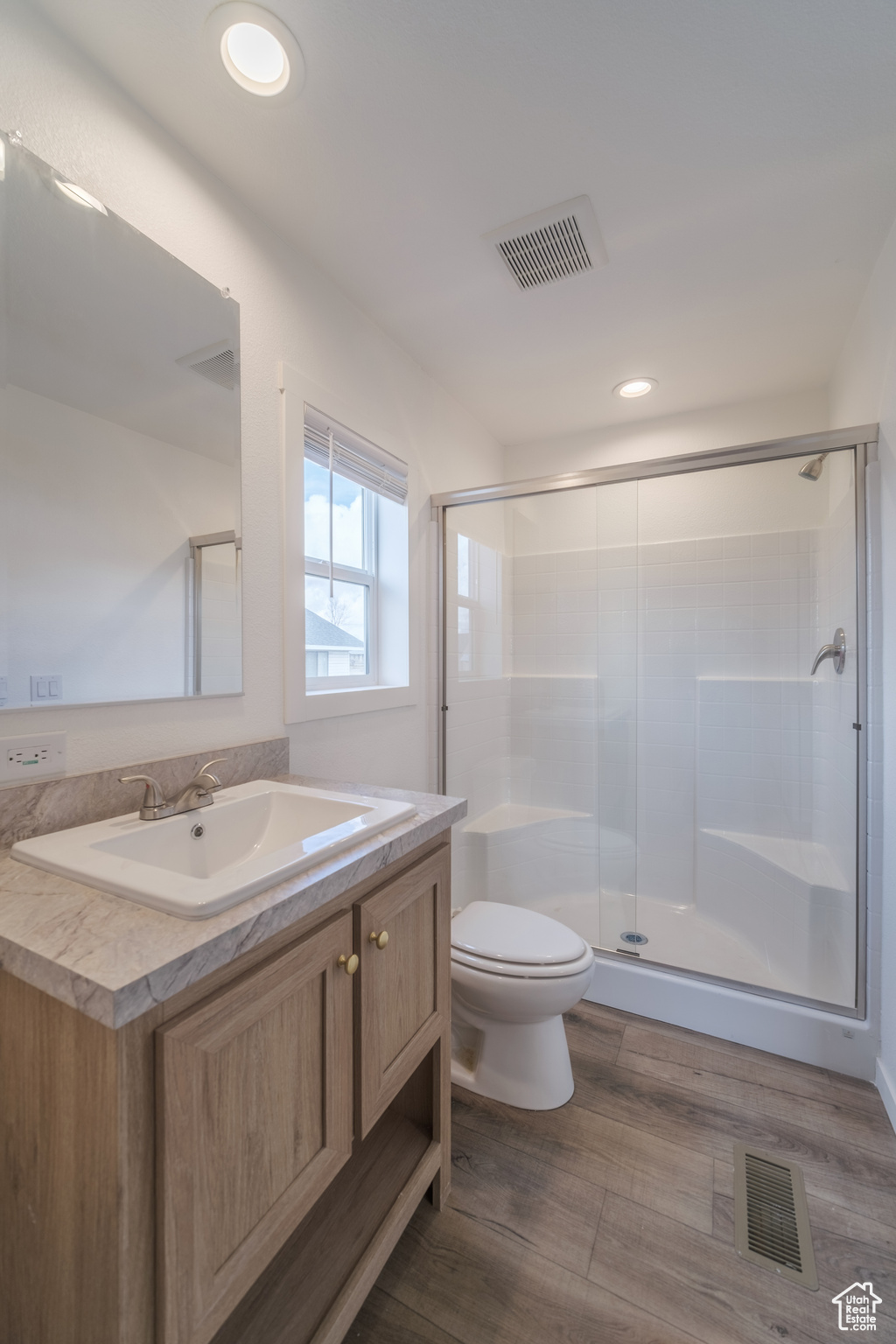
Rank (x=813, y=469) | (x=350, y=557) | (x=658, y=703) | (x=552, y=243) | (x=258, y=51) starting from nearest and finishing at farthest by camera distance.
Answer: (x=258, y=51) → (x=552, y=243) → (x=813, y=469) → (x=350, y=557) → (x=658, y=703)

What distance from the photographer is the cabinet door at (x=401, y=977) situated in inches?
36.7

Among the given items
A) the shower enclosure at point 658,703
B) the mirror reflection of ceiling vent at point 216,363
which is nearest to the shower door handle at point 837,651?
the shower enclosure at point 658,703

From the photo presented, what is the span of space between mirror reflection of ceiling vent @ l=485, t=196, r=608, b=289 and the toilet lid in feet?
6.40

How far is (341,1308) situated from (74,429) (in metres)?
1.60

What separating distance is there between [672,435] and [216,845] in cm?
272

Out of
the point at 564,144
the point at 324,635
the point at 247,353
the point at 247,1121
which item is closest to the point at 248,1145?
the point at 247,1121

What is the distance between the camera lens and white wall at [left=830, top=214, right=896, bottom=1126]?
1525 mm

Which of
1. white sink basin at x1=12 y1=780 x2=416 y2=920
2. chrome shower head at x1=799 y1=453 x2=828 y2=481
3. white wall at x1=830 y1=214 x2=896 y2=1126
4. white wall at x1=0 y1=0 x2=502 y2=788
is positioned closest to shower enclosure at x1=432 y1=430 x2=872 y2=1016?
chrome shower head at x1=799 y1=453 x2=828 y2=481

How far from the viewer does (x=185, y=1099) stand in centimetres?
62

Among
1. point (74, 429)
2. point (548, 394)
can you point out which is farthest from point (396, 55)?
point (548, 394)

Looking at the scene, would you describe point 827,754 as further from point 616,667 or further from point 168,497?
point 168,497

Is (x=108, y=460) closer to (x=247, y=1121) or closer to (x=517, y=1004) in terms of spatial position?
(x=247, y=1121)

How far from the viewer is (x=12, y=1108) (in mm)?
694

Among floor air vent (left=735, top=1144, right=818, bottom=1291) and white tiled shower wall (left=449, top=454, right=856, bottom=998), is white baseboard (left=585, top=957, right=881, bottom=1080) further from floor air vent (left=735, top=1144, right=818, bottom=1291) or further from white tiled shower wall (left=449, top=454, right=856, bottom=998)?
floor air vent (left=735, top=1144, right=818, bottom=1291)
